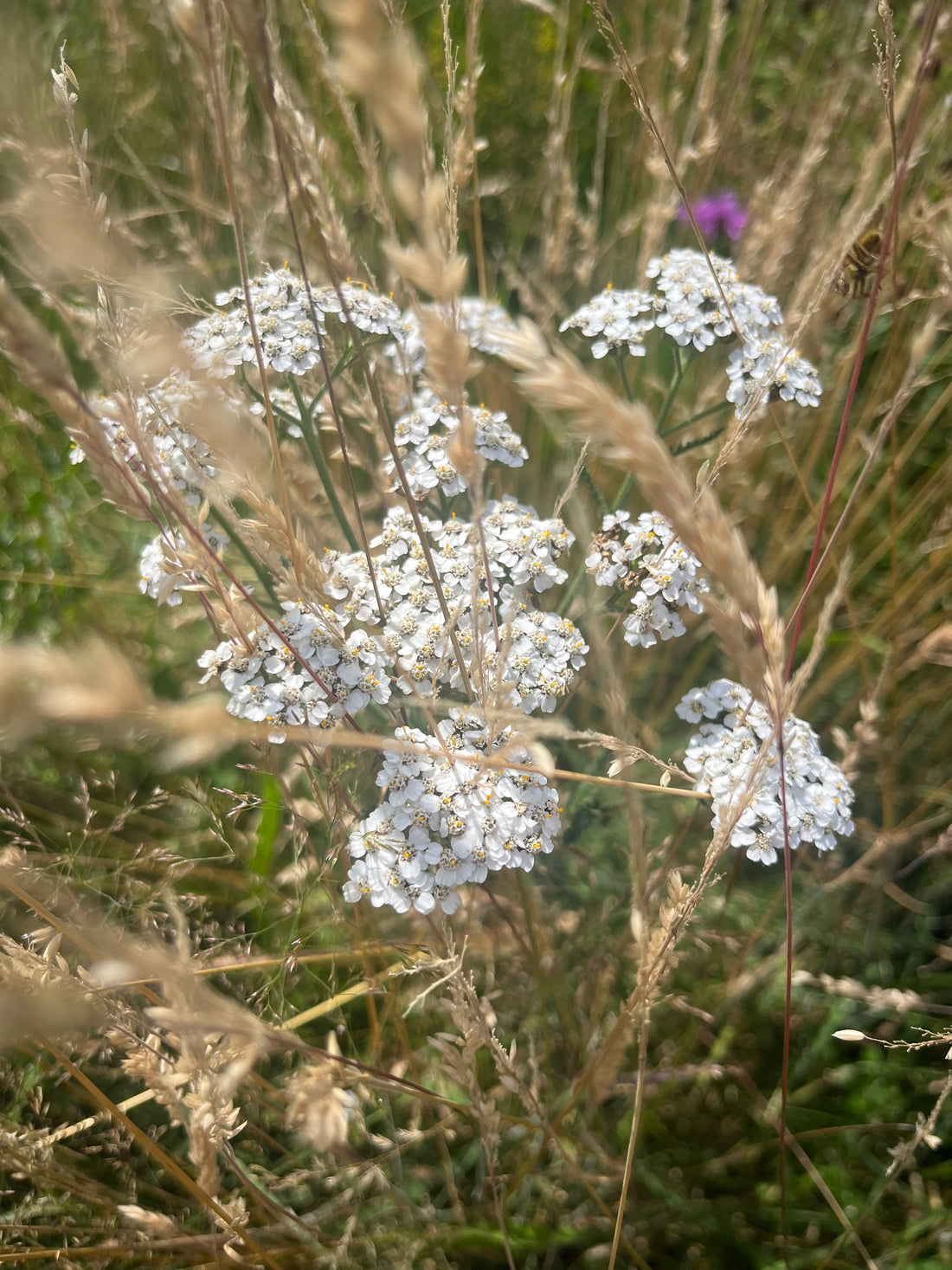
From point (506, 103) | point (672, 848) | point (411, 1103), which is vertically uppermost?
point (506, 103)

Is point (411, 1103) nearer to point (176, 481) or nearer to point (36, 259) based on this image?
point (176, 481)

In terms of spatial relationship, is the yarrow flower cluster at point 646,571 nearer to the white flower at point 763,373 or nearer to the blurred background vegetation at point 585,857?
the blurred background vegetation at point 585,857

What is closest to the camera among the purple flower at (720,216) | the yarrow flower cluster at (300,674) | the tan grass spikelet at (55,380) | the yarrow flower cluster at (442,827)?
the tan grass spikelet at (55,380)

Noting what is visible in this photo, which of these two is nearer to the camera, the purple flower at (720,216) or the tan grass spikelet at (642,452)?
the tan grass spikelet at (642,452)

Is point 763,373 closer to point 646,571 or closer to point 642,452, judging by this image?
point 646,571

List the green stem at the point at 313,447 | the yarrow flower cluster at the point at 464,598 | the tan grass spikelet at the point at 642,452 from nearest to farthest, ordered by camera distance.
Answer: the tan grass spikelet at the point at 642,452 → the yarrow flower cluster at the point at 464,598 → the green stem at the point at 313,447

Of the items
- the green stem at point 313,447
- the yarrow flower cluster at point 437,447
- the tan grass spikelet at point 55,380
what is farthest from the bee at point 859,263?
the tan grass spikelet at point 55,380

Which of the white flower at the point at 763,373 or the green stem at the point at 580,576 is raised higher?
the white flower at the point at 763,373

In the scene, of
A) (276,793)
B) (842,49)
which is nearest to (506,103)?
(842,49)
